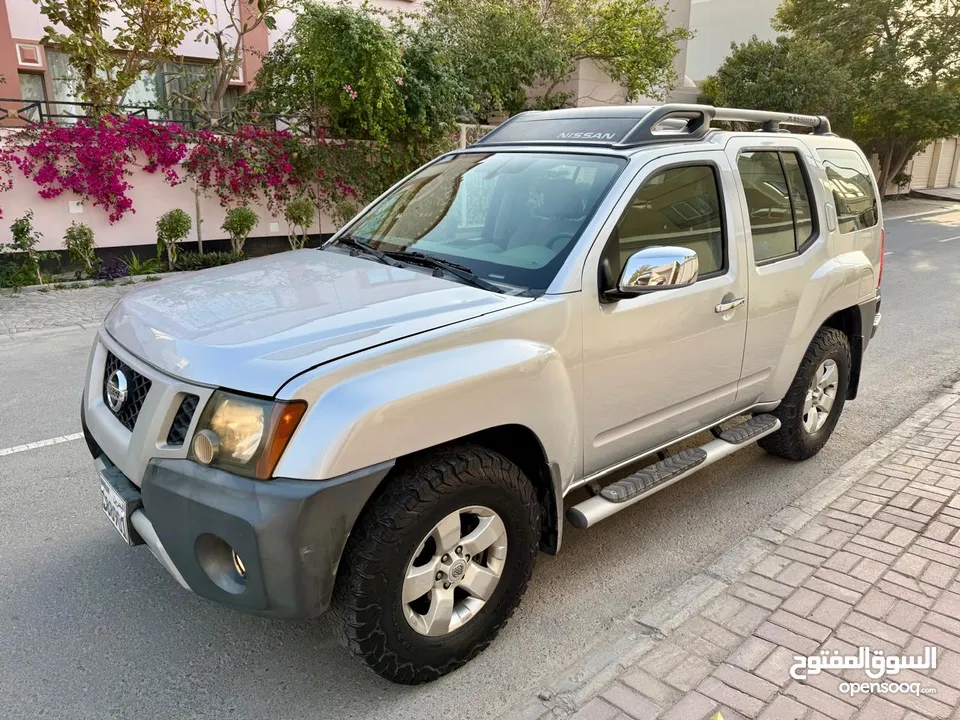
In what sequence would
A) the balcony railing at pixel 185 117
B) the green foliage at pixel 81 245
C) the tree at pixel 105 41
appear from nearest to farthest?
the green foliage at pixel 81 245, the tree at pixel 105 41, the balcony railing at pixel 185 117

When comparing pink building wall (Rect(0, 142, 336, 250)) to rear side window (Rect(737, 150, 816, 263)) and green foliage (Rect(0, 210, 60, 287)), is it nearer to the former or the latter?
green foliage (Rect(0, 210, 60, 287))

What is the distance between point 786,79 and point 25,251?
19.8 meters

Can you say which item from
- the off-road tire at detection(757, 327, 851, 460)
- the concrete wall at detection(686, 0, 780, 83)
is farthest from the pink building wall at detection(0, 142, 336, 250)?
the concrete wall at detection(686, 0, 780, 83)

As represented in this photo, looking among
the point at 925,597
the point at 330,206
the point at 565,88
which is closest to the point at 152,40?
the point at 330,206

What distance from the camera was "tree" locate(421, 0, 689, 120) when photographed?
15492 millimetres

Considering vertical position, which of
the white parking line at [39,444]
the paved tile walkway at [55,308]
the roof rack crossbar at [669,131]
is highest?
the roof rack crossbar at [669,131]

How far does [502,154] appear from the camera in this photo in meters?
3.77

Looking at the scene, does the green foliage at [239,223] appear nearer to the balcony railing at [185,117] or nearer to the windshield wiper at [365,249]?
the balcony railing at [185,117]

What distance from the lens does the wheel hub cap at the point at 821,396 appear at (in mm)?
4488

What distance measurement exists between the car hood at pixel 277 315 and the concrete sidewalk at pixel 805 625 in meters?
1.41

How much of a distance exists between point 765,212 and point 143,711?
360 centimetres

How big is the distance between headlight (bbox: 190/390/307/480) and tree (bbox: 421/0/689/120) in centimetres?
1311

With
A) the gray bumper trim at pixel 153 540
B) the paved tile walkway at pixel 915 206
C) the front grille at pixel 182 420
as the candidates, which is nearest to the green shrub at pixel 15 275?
the gray bumper trim at pixel 153 540

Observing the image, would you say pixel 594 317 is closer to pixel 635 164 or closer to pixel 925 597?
pixel 635 164
